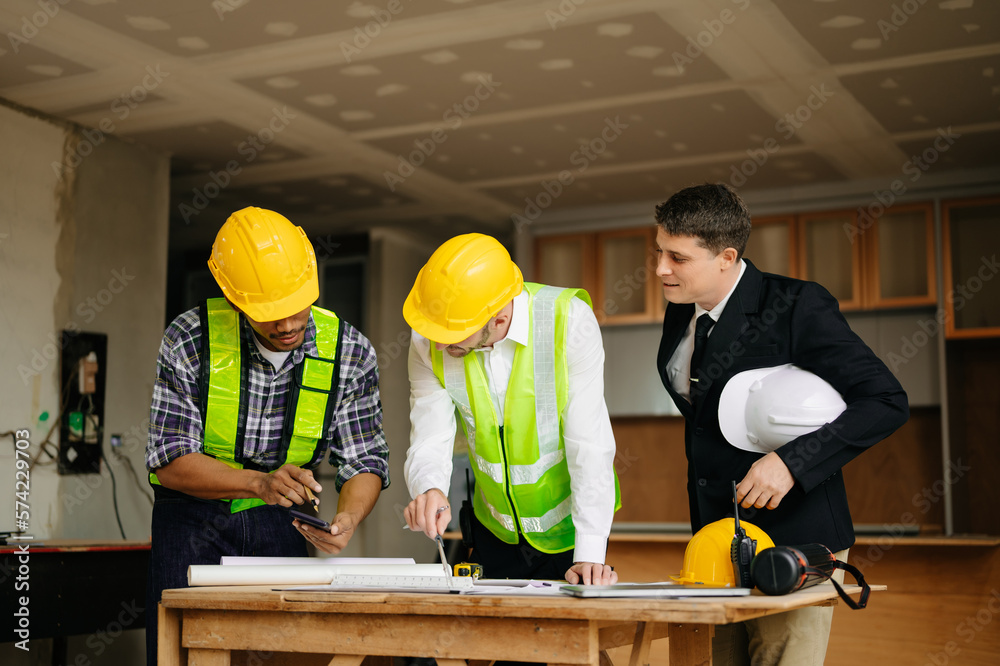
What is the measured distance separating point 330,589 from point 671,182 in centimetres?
443

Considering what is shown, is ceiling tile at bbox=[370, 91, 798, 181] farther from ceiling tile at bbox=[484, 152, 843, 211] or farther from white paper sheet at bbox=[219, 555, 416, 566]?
white paper sheet at bbox=[219, 555, 416, 566]

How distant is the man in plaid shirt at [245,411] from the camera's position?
2213 millimetres

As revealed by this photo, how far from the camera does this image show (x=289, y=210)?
21.2 ft

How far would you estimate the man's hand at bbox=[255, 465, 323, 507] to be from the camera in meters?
2.04

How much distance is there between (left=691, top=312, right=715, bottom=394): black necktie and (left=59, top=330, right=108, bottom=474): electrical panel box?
11.4 ft

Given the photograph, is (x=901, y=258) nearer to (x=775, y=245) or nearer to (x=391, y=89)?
(x=775, y=245)

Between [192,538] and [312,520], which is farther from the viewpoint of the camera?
[192,538]

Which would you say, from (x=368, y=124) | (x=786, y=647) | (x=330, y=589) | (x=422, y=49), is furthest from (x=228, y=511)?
(x=368, y=124)

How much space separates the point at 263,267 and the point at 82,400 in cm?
288

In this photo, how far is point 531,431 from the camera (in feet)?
7.07

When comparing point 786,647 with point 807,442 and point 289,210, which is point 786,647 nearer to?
point 807,442

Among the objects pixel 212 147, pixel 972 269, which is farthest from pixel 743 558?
pixel 972 269

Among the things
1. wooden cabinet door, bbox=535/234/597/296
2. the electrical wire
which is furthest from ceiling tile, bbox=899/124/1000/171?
the electrical wire

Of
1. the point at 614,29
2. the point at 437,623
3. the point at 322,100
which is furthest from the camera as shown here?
the point at 322,100
